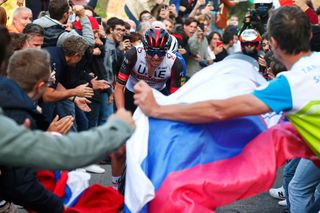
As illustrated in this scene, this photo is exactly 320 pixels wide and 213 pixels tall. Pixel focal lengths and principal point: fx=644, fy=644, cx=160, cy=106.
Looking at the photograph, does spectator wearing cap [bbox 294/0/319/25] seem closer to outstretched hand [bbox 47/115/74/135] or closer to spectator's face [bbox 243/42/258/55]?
spectator's face [bbox 243/42/258/55]

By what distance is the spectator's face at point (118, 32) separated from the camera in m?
10.4

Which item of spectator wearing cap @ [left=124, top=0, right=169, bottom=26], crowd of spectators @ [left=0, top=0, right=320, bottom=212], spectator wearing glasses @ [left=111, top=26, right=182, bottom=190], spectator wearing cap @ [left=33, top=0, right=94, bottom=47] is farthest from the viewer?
spectator wearing cap @ [left=124, top=0, right=169, bottom=26]

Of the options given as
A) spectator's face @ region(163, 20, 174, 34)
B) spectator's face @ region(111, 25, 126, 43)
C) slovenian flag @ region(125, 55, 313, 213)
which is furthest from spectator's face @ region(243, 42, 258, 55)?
slovenian flag @ region(125, 55, 313, 213)

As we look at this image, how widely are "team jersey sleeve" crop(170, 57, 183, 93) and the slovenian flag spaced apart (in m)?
2.71

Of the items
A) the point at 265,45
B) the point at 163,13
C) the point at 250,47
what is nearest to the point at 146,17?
the point at 163,13

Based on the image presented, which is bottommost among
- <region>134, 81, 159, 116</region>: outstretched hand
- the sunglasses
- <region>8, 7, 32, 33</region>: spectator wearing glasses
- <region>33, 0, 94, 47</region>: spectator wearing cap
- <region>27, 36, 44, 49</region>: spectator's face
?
<region>8, 7, 32, 33</region>: spectator wearing glasses

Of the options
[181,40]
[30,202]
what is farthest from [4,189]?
[181,40]

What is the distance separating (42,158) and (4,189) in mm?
1122

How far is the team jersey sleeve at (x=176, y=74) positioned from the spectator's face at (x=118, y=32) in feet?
11.6

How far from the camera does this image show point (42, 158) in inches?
107

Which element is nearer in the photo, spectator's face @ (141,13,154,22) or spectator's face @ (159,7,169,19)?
spectator's face @ (141,13,154,22)

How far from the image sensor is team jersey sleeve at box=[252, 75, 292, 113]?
384 cm

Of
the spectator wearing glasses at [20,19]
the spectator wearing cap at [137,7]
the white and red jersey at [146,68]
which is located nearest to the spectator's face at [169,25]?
the spectator wearing cap at [137,7]

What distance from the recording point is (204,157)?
3986mm
